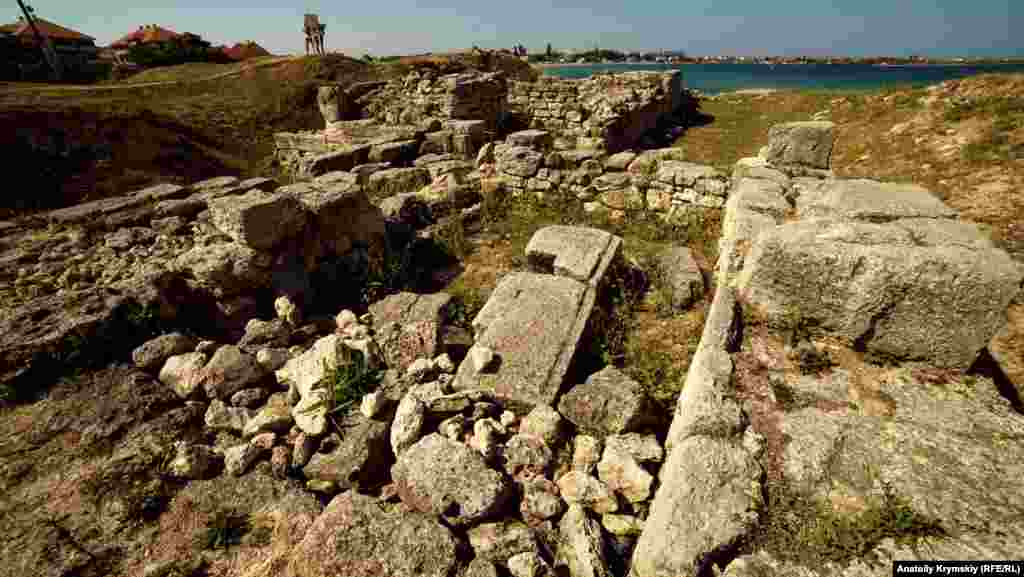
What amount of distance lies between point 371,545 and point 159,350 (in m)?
3.10

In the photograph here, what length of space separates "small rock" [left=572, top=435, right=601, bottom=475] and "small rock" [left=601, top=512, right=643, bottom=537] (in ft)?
1.00

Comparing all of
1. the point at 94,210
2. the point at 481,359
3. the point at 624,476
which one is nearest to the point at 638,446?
the point at 624,476

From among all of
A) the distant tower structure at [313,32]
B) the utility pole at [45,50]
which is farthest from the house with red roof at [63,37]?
the distant tower structure at [313,32]

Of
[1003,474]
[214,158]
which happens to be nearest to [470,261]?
[1003,474]

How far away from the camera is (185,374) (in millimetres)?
3678

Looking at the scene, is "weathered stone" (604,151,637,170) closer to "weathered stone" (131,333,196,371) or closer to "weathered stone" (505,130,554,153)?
"weathered stone" (505,130,554,153)

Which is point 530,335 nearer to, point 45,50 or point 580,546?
point 580,546

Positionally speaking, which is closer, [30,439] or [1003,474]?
[1003,474]

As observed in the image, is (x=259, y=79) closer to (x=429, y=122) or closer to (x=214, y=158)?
(x=214, y=158)

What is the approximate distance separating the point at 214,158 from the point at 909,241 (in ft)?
47.5

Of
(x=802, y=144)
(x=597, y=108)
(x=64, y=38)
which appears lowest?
(x=802, y=144)

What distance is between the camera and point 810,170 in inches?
231

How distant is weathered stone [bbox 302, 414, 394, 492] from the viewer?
9.30 ft

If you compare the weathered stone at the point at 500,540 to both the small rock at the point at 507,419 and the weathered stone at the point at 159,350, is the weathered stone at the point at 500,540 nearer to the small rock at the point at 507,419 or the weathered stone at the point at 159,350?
the small rock at the point at 507,419
